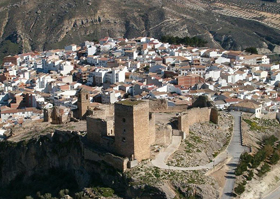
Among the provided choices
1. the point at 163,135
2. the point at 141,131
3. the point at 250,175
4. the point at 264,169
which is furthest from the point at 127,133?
the point at 264,169

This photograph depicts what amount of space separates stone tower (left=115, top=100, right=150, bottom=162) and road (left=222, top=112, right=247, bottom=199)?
4.14m

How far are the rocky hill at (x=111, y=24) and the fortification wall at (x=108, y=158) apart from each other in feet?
256

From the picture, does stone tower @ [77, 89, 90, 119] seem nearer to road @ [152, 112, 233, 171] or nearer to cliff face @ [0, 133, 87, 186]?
cliff face @ [0, 133, 87, 186]

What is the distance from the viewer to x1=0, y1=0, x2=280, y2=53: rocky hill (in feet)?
342

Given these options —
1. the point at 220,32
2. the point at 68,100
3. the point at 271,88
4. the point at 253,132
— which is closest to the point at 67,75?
the point at 68,100

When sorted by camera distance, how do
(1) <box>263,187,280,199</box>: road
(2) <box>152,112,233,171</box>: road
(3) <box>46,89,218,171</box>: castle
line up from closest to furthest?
(3) <box>46,89,218,171</box>: castle < (2) <box>152,112,233,171</box>: road < (1) <box>263,187,280,199</box>: road

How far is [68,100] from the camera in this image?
46.2 metres

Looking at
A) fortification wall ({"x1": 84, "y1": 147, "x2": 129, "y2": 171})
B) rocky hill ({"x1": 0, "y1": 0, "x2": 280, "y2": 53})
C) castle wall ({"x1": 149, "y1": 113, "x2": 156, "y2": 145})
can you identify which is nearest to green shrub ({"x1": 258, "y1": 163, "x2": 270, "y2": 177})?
castle wall ({"x1": 149, "y1": 113, "x2": 156, "y2": 145})

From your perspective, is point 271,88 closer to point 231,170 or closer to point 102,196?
point 231,170

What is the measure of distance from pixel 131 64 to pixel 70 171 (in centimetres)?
3456

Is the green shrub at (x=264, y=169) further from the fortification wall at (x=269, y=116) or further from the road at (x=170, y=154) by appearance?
the fortification wall at (x=269, y=116)

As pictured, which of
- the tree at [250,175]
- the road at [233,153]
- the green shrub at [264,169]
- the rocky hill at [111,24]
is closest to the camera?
the road at [233,153]

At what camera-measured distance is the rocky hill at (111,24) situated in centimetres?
10438

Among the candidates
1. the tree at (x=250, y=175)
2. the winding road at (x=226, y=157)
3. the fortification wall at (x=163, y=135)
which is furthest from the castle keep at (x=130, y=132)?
the tree at (x=250, y=175)
